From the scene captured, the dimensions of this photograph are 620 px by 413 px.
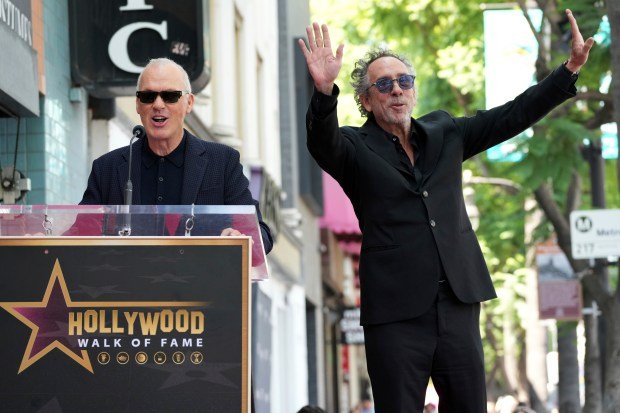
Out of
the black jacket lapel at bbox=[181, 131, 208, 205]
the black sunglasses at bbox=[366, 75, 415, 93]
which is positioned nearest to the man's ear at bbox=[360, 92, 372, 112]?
the black sunglasses at bbox=[366, 75, 415, 93]

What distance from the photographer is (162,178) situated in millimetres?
5555

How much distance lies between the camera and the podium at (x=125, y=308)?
4637mm

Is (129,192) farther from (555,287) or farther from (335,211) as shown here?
(335,211)

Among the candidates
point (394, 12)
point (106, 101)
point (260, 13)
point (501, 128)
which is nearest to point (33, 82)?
point (106, 101)

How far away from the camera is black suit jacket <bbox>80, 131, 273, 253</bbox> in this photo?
5508 millimetres

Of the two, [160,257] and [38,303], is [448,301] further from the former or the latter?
[38,303]

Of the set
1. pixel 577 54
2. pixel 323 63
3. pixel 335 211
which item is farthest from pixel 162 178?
pixel 335 211

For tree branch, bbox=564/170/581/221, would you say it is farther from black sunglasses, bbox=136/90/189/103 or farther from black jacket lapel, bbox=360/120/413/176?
black sunglasses, bbox=136/90/189/103

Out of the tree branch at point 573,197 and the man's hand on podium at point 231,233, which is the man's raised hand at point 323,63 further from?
the tree branch at point 573,197

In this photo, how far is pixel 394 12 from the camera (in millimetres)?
24359

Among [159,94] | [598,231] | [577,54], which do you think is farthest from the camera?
[598,231]

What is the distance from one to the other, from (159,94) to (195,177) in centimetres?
34

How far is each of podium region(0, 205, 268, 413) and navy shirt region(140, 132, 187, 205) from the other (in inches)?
31.1

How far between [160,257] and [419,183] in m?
1.25
